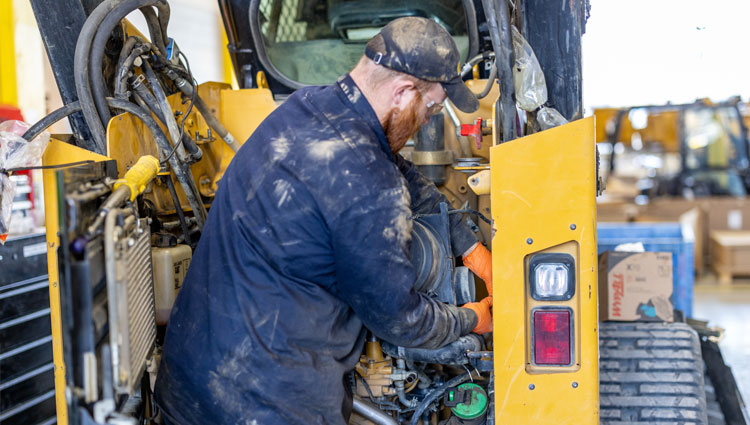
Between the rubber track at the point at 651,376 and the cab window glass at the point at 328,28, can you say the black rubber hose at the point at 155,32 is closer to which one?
the cab window glass at the point at 328,28

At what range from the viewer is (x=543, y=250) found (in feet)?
6.86

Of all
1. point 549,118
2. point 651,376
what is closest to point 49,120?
point 549,118

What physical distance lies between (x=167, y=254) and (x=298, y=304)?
0.68 meters

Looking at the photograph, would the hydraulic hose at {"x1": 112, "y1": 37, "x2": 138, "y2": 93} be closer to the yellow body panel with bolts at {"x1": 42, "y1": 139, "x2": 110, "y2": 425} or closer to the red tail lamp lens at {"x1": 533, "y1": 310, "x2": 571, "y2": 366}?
the yellow body panel with bolts at {"x1": 42, "y1": 139, "x2": 110, "y2": 425}

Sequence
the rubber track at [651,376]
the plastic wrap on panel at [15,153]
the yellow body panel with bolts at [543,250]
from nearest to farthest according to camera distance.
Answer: the yellow body panel with bolts at [543,250], the plastic wrap on panel at [15,153], the rubber track at [651,376]

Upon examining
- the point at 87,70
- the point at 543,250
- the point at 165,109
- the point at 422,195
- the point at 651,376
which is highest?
the point at 87,70

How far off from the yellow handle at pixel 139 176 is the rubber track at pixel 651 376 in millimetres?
1874

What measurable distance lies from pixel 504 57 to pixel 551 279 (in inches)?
27.0

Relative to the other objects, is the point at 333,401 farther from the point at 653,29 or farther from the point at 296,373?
the point at 653,29

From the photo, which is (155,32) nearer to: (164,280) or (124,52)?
(124,52)

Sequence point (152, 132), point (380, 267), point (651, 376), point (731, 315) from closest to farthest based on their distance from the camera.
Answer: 1. point (380, 267)
2. point (152, 132)
3. point (651, 376)
4. point (731, 315)

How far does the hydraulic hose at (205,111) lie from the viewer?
2.81 m

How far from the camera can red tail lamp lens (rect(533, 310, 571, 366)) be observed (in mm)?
2102

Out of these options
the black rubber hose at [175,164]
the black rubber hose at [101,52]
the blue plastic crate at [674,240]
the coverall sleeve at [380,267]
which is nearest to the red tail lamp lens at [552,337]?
the coverall sleeve at [380,267]
